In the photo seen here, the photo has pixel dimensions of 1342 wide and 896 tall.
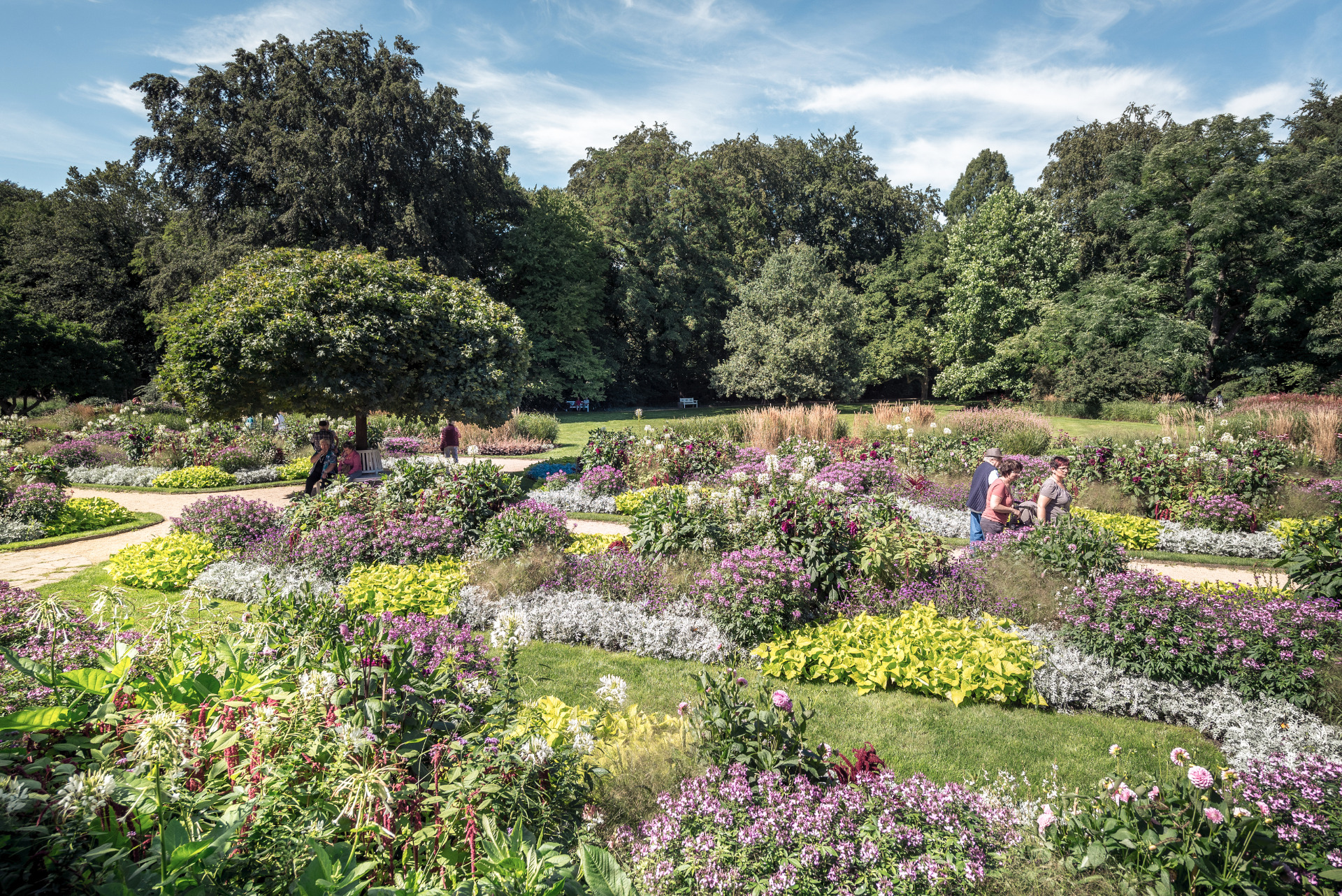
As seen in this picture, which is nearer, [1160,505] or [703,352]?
[1160,505]

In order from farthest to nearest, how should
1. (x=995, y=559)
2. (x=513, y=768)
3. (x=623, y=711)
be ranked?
(x=995, y=559) < (x=623, y=711) < (x=513, y=768)

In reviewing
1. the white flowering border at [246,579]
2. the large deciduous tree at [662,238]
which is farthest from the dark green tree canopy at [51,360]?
the white flowering border at [246,579]

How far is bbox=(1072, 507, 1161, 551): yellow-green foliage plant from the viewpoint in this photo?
7.83m

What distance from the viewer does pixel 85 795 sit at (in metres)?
1.45

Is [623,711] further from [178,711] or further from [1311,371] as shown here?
[1311,371]

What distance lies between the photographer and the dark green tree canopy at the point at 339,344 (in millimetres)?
9969

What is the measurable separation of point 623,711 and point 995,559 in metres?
3.64

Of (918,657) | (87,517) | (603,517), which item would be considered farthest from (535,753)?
(87,517)

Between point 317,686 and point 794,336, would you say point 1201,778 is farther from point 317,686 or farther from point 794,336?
point 794,336

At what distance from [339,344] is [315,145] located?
581 inches

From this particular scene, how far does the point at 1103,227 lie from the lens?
28453 millimetres

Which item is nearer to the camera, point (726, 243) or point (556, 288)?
point (556, 288)

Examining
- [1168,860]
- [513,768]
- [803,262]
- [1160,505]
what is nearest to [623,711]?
[513,768]

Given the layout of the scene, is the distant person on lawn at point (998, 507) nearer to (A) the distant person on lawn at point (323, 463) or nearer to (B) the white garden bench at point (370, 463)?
(A) the distant person on lawn at point (323, 463)
